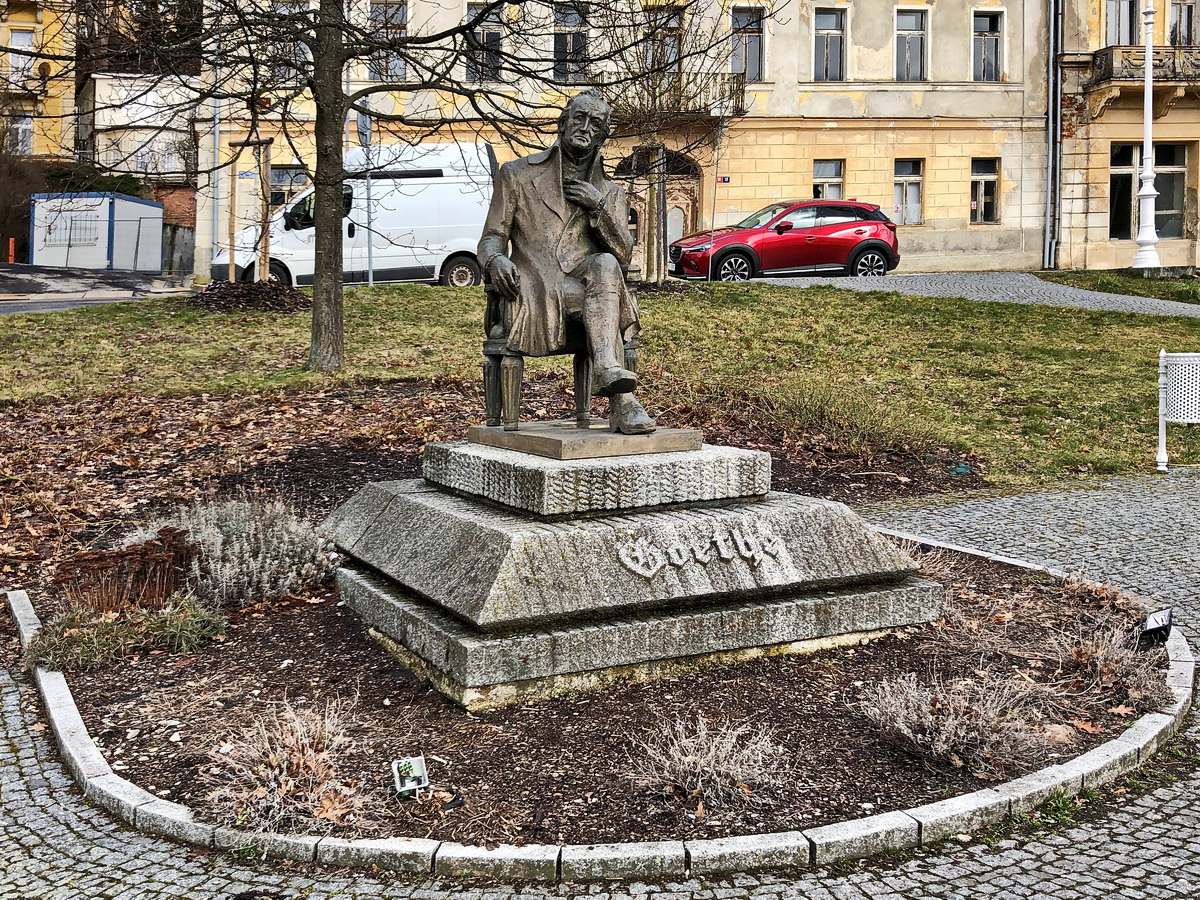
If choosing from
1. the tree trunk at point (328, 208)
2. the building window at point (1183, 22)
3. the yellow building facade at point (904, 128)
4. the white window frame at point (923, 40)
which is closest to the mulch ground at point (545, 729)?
the tree trunk at point (328, 208)

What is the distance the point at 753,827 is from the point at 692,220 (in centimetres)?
2980

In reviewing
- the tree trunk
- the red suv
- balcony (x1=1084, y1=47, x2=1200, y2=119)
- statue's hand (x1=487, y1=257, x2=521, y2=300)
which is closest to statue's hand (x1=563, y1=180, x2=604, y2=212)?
statue's hand (x1=487, y1=257, x2=521, y2=300)

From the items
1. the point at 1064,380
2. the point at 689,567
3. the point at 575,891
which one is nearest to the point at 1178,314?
the point at 1064,380

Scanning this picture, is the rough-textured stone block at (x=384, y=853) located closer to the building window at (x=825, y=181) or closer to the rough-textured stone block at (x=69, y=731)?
→ the rough-textured stone block at (x=69, y=731)

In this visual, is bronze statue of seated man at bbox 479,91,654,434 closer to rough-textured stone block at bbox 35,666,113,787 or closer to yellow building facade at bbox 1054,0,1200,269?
rough-textured stone block at bbox 35,666,113,787

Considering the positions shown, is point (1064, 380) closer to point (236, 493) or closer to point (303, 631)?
point (236, 493)

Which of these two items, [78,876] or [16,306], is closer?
[78,876]

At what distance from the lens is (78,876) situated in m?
3.95

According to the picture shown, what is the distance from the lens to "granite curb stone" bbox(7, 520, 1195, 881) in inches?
152

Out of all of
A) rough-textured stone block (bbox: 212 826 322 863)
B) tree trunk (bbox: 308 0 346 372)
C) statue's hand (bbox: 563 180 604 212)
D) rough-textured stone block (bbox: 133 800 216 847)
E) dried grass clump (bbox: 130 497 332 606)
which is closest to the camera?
rough-textured stone block (bbox: 212 826 322 863)

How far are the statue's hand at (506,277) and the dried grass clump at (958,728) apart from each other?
2620 mm

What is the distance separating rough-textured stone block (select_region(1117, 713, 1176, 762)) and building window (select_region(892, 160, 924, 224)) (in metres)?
30.1

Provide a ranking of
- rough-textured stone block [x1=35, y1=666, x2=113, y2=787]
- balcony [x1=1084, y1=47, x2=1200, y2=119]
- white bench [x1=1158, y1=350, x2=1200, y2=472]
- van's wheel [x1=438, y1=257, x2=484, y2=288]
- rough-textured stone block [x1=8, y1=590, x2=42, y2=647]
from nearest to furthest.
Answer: rough-textured stone block [x1=35, y1=666, x2=113, y2=787]
rough-textured stone block [x1=8, y1=590, x2=42, y2=647]
white bench [x1=1158, y1=350, x2=1200, y2=472]
van's wheel [x1=438, y1=257, x2=484, y2=288]
balcony [x1=1084, y1=47, x2=1200, y2=119]

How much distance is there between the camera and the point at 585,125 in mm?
6141
